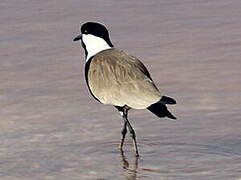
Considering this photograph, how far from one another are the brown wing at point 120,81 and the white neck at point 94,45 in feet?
0.33

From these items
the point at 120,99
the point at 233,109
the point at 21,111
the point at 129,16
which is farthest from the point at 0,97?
the point at 129,16

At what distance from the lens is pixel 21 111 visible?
8625 millimetres

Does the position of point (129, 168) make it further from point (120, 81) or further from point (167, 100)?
point (120, 81)

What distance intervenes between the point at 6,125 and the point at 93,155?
→ 36.4 inches

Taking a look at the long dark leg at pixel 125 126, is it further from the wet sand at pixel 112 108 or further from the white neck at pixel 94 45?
the white neck at pixel 94 45

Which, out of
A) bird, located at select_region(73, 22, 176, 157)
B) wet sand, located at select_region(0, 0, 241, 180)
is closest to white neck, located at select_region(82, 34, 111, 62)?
bird, located at select_region(73, 22, 176, 157)

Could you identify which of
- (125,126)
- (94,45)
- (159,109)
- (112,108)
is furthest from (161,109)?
(112,108)

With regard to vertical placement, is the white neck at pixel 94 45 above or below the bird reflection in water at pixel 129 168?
above

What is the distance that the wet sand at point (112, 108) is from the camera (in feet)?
24.7

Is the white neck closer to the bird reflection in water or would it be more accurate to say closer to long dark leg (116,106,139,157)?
long dark leg (116,106,139,157)

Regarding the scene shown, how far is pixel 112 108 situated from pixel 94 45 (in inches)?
25.6

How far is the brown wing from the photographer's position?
25.6 ft

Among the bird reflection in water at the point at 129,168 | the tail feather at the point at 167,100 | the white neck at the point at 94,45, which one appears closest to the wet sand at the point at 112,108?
the bird reflection in water at the point at 129,168

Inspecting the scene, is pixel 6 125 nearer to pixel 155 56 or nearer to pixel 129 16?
pixel 155 56
